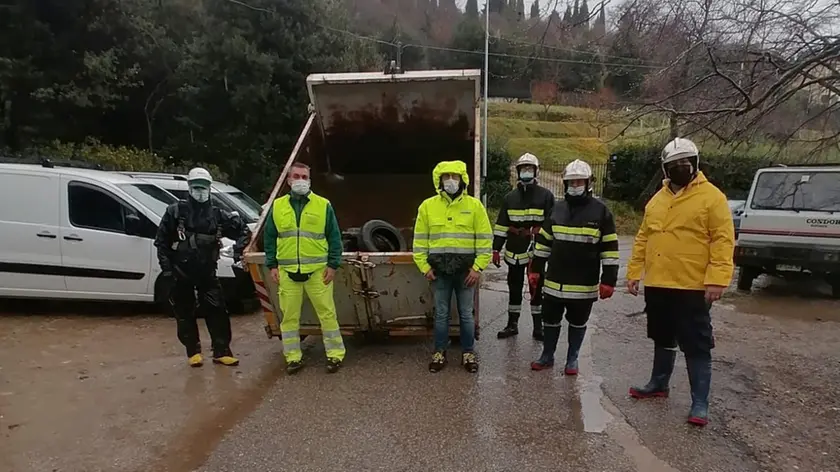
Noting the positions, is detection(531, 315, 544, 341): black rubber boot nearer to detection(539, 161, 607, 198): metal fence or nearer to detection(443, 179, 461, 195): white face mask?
detection(443, 179, 461, 195): white face mask

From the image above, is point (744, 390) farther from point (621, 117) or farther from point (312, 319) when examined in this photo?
point (621, 117)

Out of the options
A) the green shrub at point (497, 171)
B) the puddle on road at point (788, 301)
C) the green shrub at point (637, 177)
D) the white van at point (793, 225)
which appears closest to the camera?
the puddle on road at point (788, 301)

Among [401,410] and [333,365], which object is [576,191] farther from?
[333,365]

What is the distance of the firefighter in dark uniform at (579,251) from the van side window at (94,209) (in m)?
5.06

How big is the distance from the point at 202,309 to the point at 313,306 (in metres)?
1.08

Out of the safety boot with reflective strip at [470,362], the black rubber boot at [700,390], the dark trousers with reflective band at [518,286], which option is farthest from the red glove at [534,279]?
the black rubber boot at [700,390]

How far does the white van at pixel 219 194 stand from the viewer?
27.1ft

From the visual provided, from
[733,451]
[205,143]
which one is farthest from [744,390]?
[205,143]

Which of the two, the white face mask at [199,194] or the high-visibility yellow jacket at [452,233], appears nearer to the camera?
the high-visibility yellow jacket at [452,233]

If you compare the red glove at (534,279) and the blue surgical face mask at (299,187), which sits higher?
the blue surgical face mask at (299,187)

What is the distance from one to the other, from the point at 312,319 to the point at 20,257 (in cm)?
413

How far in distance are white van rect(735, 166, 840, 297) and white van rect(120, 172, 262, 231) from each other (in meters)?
7.11

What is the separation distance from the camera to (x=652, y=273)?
14.7 feet

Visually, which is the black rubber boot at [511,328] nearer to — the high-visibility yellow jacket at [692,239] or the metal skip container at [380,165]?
the metal skip container at [380,165]
